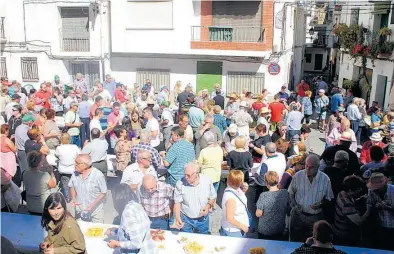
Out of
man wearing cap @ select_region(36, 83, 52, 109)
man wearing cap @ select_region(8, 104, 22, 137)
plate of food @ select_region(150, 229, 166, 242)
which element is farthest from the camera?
man wearing cap @ select_region(36, 83, 52, 109)

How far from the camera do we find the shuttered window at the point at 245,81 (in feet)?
60.7

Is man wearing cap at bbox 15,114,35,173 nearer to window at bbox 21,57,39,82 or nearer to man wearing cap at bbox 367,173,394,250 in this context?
man wearing cap at bbox 367,173,394,250

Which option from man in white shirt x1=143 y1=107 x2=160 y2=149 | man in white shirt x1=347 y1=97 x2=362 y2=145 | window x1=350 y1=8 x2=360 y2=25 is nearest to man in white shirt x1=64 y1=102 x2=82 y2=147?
man in white shirt x1=143 y1=107 x2=160 y2=149

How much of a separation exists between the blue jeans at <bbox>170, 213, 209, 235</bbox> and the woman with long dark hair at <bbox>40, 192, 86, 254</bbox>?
147 centimetres

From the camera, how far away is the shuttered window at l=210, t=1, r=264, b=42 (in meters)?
18.1

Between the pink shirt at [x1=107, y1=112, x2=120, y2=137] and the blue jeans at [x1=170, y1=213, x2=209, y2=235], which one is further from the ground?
the pink shirt at [x1=107, y1=112, x2=120, y2=137]

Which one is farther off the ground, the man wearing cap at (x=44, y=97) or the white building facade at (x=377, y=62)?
the white building facade at (x=377, y=62)

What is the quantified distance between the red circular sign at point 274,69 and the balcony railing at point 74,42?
28.3 feet

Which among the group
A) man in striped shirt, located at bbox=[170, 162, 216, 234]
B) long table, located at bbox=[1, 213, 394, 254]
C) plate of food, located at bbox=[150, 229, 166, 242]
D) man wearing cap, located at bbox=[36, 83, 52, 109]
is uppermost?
man wearing cap, located at bbox=[36, 83, 52, 109]

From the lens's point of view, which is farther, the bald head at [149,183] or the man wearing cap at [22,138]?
the man wearing cap at [22,138]

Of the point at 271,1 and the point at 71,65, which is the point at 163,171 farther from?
the point at 71,65

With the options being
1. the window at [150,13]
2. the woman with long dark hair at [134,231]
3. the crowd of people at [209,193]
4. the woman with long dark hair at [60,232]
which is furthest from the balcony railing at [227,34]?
the woman with long dark hair at [60,232]

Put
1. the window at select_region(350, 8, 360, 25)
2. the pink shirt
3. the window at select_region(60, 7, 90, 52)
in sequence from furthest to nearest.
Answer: the window at select_region(350, 8, 360, 25)
the window at select_region(60, 7, 90, 52)
the pink shirt

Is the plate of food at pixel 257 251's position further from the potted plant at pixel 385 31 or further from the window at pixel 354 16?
the window at pixel 354 16
